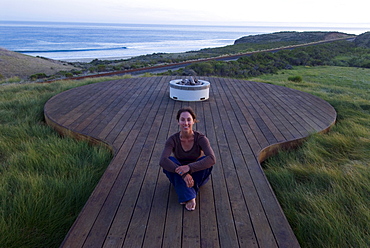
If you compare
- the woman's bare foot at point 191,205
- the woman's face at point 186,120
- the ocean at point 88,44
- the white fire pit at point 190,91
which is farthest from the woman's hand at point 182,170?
the ocean at point 88,44

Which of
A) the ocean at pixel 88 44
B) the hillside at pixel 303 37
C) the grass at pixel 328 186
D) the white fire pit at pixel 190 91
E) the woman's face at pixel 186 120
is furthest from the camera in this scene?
the hillside at pixel 303 37

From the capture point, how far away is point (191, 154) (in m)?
2.65

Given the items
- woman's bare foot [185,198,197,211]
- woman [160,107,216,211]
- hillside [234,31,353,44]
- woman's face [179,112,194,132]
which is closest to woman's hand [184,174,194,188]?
woman [160,107,216,211]

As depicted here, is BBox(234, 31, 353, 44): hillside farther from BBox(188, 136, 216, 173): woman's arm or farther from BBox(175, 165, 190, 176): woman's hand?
BBox(175, 165, 190, 176): woman's hand

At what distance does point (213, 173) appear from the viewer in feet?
10.1

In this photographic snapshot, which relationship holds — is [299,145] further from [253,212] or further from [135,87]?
[135,87]

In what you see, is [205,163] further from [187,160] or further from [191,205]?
[191,205]

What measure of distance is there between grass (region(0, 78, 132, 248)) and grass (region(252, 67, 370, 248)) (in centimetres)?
204

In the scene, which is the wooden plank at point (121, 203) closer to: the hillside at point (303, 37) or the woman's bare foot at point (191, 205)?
the woman's bare foot at point (191, 205)

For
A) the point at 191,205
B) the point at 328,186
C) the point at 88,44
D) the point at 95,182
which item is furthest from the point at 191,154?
the point at 88,44

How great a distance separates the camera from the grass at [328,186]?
2.25m

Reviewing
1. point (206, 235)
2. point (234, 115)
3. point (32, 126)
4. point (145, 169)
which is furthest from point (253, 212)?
point (32, 126)

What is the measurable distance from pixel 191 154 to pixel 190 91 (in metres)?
3.53

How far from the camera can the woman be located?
2.41 meters
